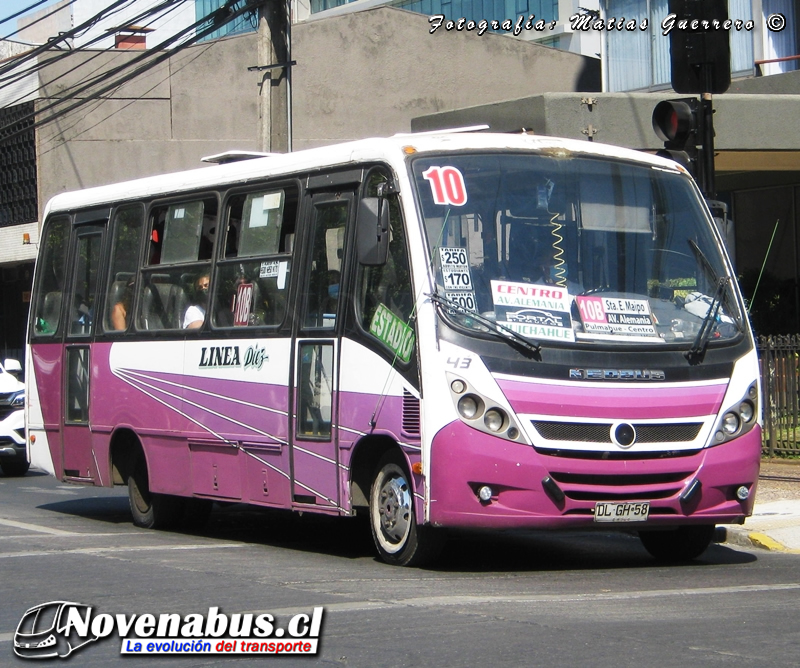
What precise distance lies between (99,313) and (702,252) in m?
5.97

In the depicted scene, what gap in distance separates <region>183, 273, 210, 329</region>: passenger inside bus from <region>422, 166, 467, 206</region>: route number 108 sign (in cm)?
294

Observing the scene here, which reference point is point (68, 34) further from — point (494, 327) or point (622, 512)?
point (622, 512)

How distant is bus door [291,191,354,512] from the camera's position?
32.9ft

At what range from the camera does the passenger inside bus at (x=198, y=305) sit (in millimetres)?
11672

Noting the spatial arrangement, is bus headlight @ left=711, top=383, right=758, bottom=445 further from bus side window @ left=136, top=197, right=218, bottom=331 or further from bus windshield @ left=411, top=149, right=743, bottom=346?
bus side window @ left=136, top=197, right=218, bottom=331

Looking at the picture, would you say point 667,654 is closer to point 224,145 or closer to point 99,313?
point 99,313

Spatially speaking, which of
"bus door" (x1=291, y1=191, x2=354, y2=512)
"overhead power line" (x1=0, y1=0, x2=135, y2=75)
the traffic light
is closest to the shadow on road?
"bus door" (x1=291, y1=191, x2=354, y2=512)

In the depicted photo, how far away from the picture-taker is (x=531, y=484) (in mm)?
8812

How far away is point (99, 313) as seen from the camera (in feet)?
43.2

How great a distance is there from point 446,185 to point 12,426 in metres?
11.1

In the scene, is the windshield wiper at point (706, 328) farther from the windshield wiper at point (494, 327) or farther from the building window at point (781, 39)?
the building window at point (781, 39)

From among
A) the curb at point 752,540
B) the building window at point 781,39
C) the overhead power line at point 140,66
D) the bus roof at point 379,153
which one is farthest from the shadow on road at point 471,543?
the building window at point 781,39

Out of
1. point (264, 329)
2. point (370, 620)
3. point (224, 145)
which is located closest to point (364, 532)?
point (264, 329)

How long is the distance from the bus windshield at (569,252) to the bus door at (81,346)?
16.5 ft
